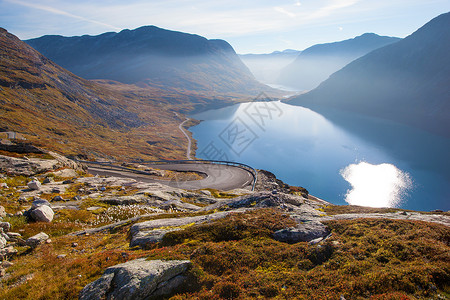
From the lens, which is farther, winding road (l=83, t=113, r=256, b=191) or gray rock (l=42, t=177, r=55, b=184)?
winding road (l=83, t=113, r=256, b=191)

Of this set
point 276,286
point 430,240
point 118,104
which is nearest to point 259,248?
point 276,286

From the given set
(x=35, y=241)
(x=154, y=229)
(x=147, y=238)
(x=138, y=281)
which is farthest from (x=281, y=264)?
(x=35, y=241)

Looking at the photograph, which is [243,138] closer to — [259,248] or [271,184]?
[271,184]

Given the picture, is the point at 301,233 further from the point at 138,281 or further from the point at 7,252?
the point at 7,252

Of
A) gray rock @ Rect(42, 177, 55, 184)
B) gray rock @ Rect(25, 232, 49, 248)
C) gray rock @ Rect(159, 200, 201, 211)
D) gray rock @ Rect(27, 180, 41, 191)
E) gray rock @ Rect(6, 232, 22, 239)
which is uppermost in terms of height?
gray rock @ Rect(6, 232, 22, 239)

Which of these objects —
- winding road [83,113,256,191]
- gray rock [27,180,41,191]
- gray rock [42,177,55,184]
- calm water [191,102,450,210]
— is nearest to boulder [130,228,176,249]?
gray rock [27,180,41,191]

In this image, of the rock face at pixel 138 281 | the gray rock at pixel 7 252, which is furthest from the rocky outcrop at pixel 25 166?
the rock face at pixel 138 281

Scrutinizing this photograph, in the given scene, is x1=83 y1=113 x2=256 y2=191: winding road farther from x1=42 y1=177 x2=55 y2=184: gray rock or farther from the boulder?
the boulder
